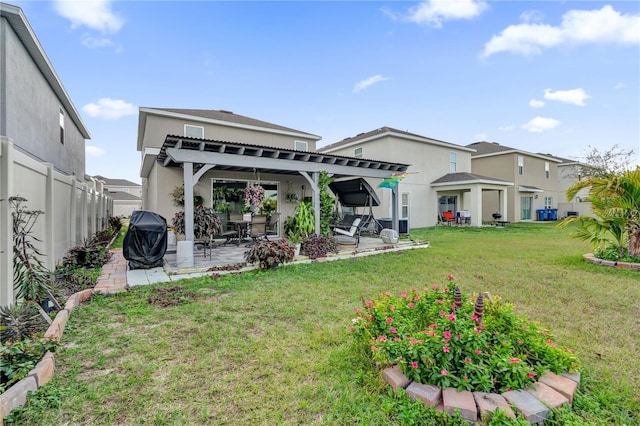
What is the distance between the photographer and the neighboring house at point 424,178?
55.4 feet

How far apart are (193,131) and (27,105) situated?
4691mm

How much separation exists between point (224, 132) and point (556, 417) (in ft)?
41.8

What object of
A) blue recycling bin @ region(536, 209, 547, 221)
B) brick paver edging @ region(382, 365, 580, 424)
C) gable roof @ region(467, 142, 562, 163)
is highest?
gable roof @ region(467, 142, 562, 163)

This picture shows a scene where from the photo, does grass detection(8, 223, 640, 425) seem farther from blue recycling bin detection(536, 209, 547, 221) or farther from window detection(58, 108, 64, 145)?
blue recycling bin detection(536, 209, 547, 221)

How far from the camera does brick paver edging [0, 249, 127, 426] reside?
2.07 m

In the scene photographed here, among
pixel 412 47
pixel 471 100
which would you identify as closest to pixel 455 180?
pixel 471 100

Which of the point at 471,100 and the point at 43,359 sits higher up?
the point at 471,100

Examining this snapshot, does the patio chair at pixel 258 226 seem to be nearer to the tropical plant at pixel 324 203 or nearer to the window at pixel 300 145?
the tropical plant at pixel 324 203

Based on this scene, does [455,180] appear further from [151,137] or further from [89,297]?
[89,297]

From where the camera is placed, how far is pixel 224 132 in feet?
40.6

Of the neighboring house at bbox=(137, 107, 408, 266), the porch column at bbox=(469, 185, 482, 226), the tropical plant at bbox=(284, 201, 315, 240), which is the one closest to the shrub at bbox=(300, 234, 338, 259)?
the tropical plant at bbox=(284, 201, 315, 240)

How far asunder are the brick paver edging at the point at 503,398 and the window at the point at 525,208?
25.6m

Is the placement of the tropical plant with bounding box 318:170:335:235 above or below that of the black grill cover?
above

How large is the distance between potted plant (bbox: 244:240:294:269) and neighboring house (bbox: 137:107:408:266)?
138cm
